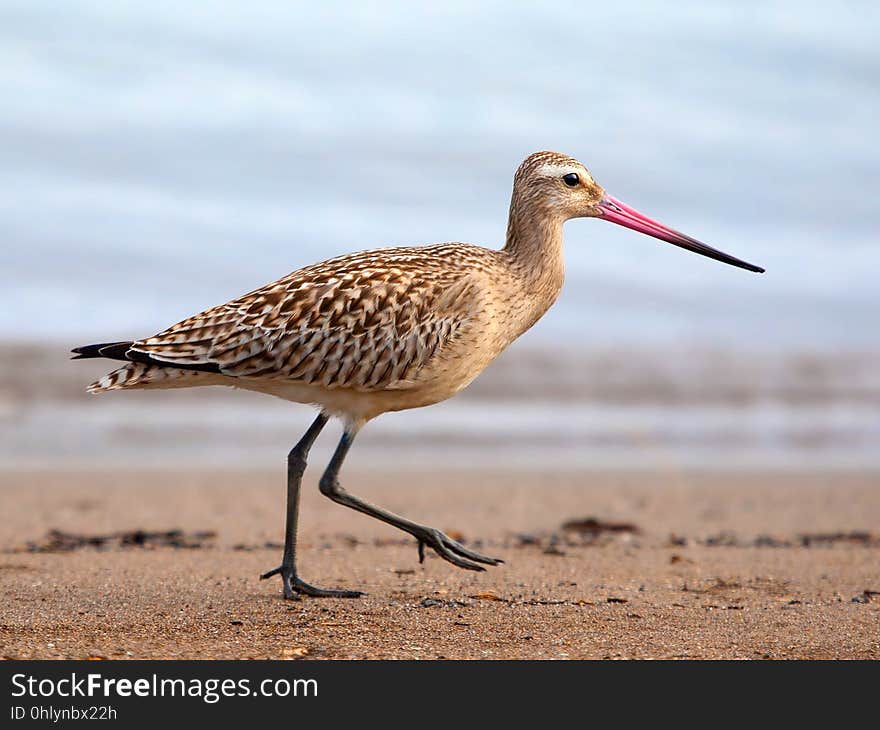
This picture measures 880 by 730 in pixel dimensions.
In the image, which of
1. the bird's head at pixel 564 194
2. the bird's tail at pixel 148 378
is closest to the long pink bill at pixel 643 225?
the bird's head at pixel 564 194

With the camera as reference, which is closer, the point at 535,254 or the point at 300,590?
the point at 300,590

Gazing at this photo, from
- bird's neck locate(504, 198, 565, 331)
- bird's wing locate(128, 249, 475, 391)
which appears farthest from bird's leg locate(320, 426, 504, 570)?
bird's neck locate(504, 198, 565, 331)

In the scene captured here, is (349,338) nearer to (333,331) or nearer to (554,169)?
(333,331)

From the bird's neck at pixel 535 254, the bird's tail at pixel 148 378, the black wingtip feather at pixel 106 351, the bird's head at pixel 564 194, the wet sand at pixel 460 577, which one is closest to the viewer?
the wet sand at pixel 460 577

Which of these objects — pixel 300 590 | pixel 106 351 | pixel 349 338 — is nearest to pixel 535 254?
pixel 349 338

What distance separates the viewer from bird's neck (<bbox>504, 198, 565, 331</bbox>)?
8.23m

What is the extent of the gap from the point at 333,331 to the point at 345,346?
0.11m

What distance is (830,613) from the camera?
696 cm

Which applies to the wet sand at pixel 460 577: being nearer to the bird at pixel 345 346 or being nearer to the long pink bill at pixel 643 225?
the bird at pixel 345 346

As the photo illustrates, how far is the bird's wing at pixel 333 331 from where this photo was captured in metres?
7.44

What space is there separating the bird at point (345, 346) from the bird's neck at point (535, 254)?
33 cm

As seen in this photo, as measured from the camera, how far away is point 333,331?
7.47 m
